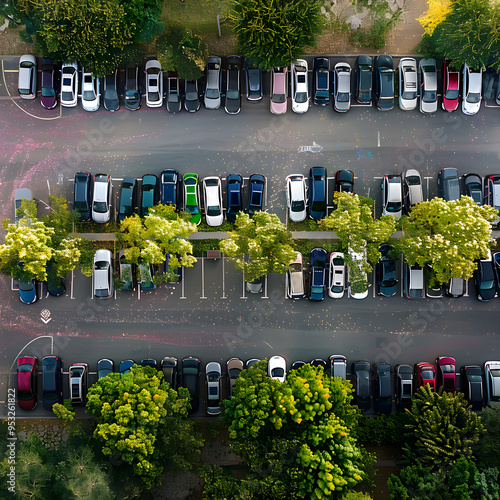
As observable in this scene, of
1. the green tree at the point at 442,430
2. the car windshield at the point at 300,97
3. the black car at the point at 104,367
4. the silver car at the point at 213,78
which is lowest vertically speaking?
the green tree at the point at 442,430

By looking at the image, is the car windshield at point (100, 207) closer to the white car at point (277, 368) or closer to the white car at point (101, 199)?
the white car at point (101, 199)

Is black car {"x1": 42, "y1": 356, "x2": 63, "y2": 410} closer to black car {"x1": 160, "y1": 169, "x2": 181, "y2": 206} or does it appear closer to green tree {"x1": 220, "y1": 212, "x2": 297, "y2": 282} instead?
black car {"x1": 160, "y1": 169, "x2": 181, "y2": 206}

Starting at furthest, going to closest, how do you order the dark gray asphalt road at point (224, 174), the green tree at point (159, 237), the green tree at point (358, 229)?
the dark gray asphalt road at point (224, 174)
the green tree at point (358, 229)
the green tree at point (159, 237)

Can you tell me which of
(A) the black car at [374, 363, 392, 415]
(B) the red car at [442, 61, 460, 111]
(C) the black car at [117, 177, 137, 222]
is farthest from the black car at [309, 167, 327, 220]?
(C) the black car at [117, 177, 137, 222]

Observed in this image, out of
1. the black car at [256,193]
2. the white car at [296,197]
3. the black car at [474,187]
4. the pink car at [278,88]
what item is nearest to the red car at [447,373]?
the black car at [474,187]

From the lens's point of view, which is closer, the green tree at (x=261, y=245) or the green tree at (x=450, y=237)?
the green tree at (x=450, y=237)

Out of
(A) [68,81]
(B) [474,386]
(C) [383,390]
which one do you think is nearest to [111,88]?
(A) [68,81]

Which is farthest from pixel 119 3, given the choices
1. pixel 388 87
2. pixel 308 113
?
pixel 388 87
